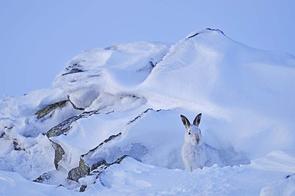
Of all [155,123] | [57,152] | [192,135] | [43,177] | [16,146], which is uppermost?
[192,135]

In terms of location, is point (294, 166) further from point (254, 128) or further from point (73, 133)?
point (73, 133)

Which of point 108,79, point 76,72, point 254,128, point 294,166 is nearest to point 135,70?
point 108,79

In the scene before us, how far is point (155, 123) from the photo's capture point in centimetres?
1141

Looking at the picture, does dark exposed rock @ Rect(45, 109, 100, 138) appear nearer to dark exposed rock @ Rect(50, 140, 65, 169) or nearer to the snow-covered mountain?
the snow-covered mountain

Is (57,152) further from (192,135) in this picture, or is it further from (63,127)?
(192,135)

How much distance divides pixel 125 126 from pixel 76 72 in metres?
5.57

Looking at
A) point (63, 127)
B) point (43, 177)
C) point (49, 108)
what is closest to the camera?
point (43, 177)

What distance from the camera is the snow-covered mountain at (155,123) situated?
791 centimetres

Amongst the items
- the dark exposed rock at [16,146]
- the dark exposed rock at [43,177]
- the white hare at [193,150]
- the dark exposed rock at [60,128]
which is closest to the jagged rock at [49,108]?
the dark exposed rock at [16,146]

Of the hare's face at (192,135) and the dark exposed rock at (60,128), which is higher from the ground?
the hare's face at (192,135)

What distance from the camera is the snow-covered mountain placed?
26.0 feet

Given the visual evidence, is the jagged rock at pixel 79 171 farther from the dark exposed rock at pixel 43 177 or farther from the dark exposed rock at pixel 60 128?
the dark exposed rock at pixel 60 128

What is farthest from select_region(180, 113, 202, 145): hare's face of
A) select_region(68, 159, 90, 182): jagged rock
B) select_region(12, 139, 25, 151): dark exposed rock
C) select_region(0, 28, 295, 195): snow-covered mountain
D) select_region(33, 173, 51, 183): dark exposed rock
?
select_region(12, 139, 25, 151): dark exposed rock

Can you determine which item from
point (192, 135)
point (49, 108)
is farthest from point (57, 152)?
point (192, 135)
